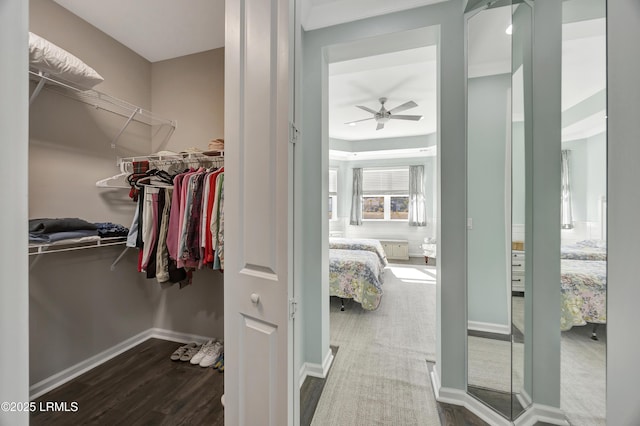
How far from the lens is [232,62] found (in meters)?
1.00

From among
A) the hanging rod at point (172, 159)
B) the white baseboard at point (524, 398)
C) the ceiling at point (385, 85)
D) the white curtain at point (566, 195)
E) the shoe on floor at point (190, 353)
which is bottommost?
the shoe on floor at point (190, 353)

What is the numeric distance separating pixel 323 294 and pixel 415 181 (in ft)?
16.6

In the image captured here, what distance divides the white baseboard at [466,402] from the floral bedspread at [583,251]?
1121 mm

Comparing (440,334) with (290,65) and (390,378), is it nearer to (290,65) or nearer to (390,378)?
(390,378)

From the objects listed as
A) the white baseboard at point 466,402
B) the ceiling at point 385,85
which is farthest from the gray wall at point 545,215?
the ceiling at point 385,85

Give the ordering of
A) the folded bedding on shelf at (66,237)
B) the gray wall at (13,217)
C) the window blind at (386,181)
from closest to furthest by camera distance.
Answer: the gray wall at (13,217) < the folded bedding on shelf at (66,237) < the window blind at (386,181)

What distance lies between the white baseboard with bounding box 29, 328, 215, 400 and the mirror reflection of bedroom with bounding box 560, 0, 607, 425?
2453mm

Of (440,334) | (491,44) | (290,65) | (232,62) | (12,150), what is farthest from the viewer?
(440,334)

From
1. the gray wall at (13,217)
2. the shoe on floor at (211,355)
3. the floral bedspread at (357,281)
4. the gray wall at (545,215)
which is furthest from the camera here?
the floral bedspread at (357,281)

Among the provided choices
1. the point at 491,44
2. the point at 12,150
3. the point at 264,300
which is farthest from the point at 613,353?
the point at 491,44

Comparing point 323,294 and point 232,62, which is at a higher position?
point 232,62

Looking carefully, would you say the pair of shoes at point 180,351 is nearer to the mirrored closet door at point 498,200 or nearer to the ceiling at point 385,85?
the mirrored closet door at point 498,200

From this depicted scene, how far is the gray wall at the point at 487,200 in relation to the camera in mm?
1488

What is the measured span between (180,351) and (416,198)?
18.7ft
